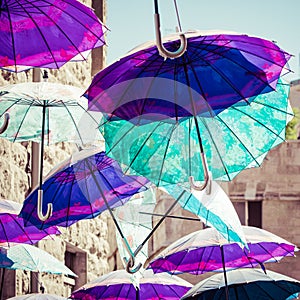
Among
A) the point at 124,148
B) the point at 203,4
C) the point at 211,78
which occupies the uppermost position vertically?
the point at 203,4

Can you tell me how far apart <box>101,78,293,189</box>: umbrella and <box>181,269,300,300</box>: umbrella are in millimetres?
2423

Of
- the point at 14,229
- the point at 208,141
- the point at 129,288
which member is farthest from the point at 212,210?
the point at 129,288

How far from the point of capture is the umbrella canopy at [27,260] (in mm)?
9898

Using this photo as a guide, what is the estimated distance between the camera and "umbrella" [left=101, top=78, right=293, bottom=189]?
8.20 meters

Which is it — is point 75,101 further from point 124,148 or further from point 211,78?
point 211,78

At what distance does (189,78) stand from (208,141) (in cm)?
72

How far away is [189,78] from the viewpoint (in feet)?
25.4

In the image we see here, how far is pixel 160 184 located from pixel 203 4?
641 cm

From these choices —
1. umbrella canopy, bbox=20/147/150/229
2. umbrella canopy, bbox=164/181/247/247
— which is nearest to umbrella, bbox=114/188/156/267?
umbrella canopy, bbox=20/147/150/229

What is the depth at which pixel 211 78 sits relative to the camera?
25.4 feet

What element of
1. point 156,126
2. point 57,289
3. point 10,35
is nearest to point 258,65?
point 156,126

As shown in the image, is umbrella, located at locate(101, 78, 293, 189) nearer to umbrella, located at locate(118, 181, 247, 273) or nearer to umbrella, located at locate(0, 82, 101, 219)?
umbrella, located at locate(118, 181, 247, 273)

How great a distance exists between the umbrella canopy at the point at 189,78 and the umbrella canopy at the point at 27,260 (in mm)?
2500

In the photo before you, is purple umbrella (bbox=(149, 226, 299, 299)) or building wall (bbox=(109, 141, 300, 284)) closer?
purple umbrella (bbox=(149, 226, 299, 299))
